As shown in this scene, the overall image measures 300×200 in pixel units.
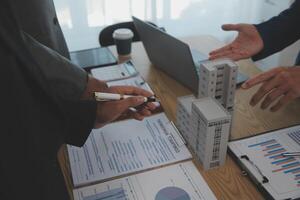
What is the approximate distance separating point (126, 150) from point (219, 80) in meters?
0.31

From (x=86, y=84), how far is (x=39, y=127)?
0.80ft

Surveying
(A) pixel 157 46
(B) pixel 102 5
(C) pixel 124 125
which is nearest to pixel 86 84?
(C) pixel 124 125

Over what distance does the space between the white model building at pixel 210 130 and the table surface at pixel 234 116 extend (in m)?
0.03

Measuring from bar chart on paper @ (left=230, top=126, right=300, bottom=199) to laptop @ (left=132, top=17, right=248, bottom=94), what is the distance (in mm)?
301

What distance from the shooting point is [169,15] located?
263 centimetres

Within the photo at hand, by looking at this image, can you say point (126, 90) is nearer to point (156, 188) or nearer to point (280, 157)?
point (156, 188)

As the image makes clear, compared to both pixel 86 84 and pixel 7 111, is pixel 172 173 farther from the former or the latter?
pixel 7 111

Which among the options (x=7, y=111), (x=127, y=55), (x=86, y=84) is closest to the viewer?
(x=7, y=111)

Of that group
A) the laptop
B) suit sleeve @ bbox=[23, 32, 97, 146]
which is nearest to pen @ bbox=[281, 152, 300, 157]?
the laptop

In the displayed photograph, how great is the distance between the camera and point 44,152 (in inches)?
28.1

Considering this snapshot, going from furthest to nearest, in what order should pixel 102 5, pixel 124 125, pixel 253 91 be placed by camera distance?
pixel 102 5 → pixel 253 91 → pixel 124 125

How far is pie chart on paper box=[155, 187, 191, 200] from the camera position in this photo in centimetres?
81

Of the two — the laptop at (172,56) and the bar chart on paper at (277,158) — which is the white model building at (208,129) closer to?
the bar chart on paper at (277,158)

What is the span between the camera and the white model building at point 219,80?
0.90 metres
